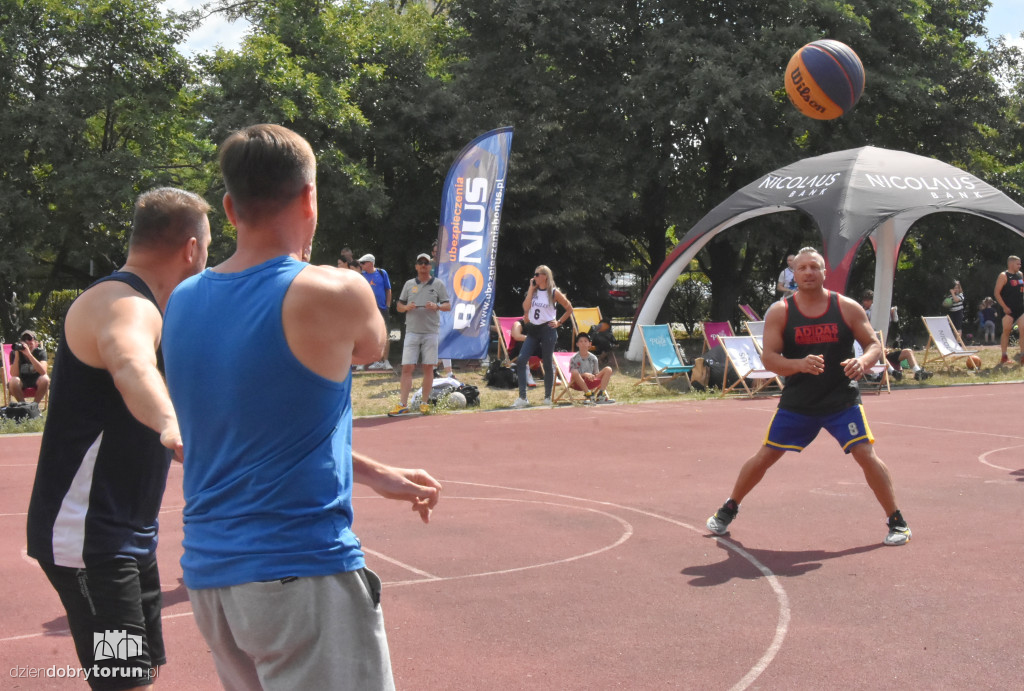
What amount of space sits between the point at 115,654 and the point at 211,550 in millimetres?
950

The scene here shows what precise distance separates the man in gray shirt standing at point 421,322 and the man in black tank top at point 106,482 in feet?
32.7

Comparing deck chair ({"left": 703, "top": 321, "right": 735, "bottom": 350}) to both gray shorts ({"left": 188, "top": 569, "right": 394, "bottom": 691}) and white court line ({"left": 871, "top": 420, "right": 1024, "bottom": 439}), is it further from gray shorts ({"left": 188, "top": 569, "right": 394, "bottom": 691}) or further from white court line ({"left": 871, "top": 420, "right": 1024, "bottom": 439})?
A: gray shorts ({"left": 188, "top": 569, "right": 394, "bottom": 691})

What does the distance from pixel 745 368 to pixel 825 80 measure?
4.48 m

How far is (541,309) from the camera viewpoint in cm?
1402

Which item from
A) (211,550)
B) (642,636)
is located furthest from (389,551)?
(211,550)

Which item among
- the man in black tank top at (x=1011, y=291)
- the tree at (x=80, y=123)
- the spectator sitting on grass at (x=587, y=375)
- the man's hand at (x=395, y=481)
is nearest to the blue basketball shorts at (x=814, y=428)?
the man's hand at (x=395, y=481)

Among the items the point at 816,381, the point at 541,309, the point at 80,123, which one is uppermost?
the point at 80,123

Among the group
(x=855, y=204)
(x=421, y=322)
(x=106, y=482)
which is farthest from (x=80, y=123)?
(x=106, y=482)

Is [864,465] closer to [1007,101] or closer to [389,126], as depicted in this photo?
[389,126]

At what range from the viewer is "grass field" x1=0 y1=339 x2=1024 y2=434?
46.0 feet

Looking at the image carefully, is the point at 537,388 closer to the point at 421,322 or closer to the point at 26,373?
the point at 421,322

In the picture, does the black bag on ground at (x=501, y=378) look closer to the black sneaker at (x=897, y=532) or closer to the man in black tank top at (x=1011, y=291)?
the man in black tank top at (x=1011, y=291)

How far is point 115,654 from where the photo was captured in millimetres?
2852

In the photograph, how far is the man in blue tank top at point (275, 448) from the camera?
2.11 meters
